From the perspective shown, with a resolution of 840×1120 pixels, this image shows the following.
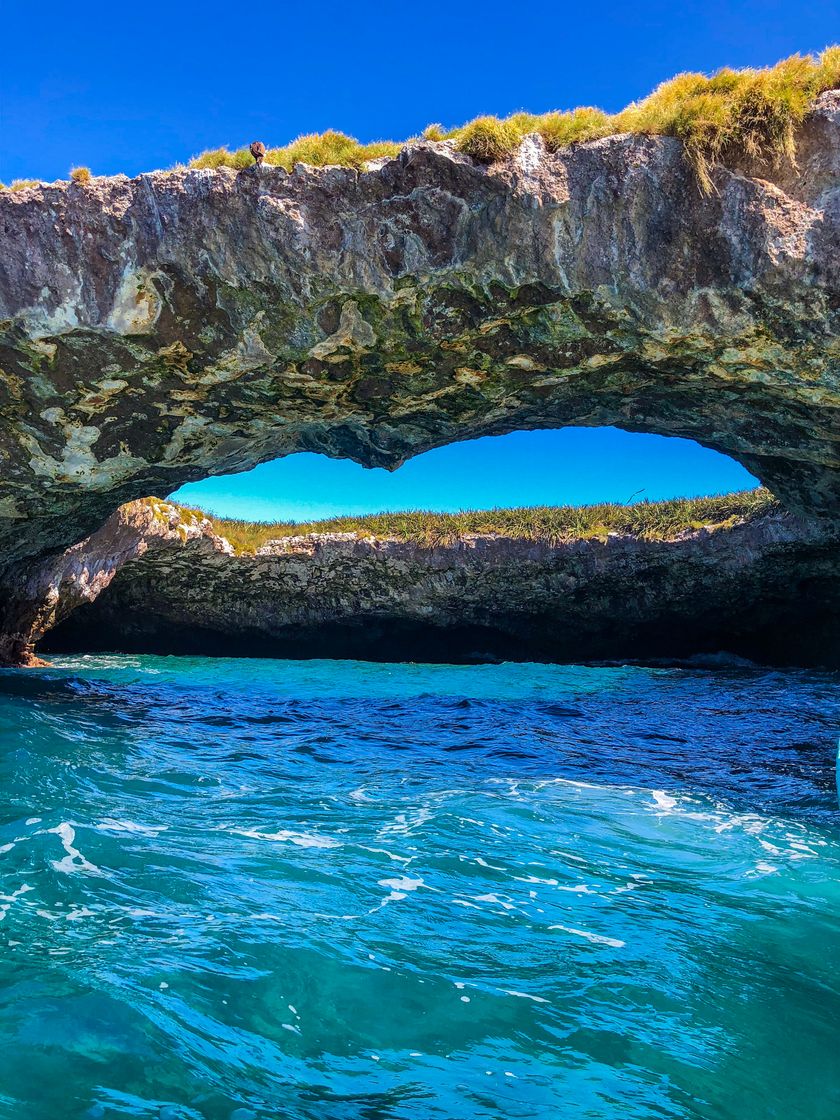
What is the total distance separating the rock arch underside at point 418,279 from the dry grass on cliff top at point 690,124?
187 millimetres

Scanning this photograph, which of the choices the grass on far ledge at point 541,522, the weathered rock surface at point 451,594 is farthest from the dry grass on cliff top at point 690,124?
the grass on far ledge at point 541,522

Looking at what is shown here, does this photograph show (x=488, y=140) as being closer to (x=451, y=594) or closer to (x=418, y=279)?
(x=418, y=279)

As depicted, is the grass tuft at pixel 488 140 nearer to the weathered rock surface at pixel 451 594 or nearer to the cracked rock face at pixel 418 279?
the cracked rock face at pixel 418 279

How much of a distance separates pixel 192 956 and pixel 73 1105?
1.43m

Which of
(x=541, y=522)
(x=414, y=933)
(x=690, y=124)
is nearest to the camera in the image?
(x=414, y=933)

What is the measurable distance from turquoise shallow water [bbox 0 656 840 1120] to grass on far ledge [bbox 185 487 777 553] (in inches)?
494

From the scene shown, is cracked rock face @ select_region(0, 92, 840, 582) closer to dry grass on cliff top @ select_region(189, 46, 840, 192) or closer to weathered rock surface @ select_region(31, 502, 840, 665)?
dry grass on cliff top @ select_region(189, 46, 840, 192)

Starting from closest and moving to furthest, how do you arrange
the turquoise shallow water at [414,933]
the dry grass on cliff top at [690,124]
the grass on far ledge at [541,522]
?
the turquoise shallow water at [414,933] → the dry grass on cliff top at [690,124] → the grass on far ledge at [541,522]

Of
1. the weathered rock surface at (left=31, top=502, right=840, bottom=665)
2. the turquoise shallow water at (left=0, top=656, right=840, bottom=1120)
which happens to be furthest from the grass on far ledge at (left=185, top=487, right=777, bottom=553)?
the turquoise shallow water at (left=0, top=656, right=840, bottom=1120)

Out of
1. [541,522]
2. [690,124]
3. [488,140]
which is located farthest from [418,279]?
[541,522]

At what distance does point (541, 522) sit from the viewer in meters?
25.8

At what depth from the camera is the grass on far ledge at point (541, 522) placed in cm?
2352

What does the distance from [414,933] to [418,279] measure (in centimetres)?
779

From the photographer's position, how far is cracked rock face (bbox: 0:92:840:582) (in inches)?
380
